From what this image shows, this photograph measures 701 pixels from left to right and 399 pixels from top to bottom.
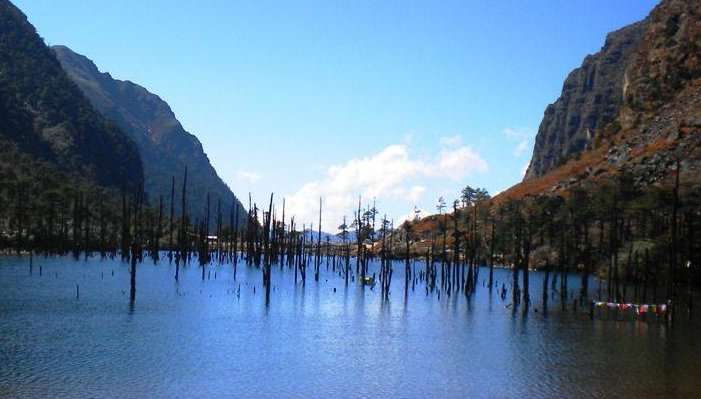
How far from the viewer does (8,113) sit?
187 meters

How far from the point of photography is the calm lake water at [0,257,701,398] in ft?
97.7

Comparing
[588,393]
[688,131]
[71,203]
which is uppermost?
[688,131]

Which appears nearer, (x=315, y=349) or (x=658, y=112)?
(x=315, y=349)

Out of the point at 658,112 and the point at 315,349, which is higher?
the point at 658,112

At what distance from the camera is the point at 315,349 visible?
128 feet

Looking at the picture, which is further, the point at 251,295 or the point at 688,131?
the point at 688,131

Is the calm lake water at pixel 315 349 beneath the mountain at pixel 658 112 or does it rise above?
beneath

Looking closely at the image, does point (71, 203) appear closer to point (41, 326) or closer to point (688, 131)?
point (41, 326)

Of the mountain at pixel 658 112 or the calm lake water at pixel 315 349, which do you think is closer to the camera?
A: the calm lake water at pixel 315 349

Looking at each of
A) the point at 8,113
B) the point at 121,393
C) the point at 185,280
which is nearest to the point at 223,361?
the point at 121,393

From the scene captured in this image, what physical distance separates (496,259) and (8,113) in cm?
13688

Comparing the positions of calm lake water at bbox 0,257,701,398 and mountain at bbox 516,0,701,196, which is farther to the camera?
mountain at bbox 516,0,701,196

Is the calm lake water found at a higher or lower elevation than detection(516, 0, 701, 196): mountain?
lower

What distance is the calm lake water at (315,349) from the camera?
29.8 metres
